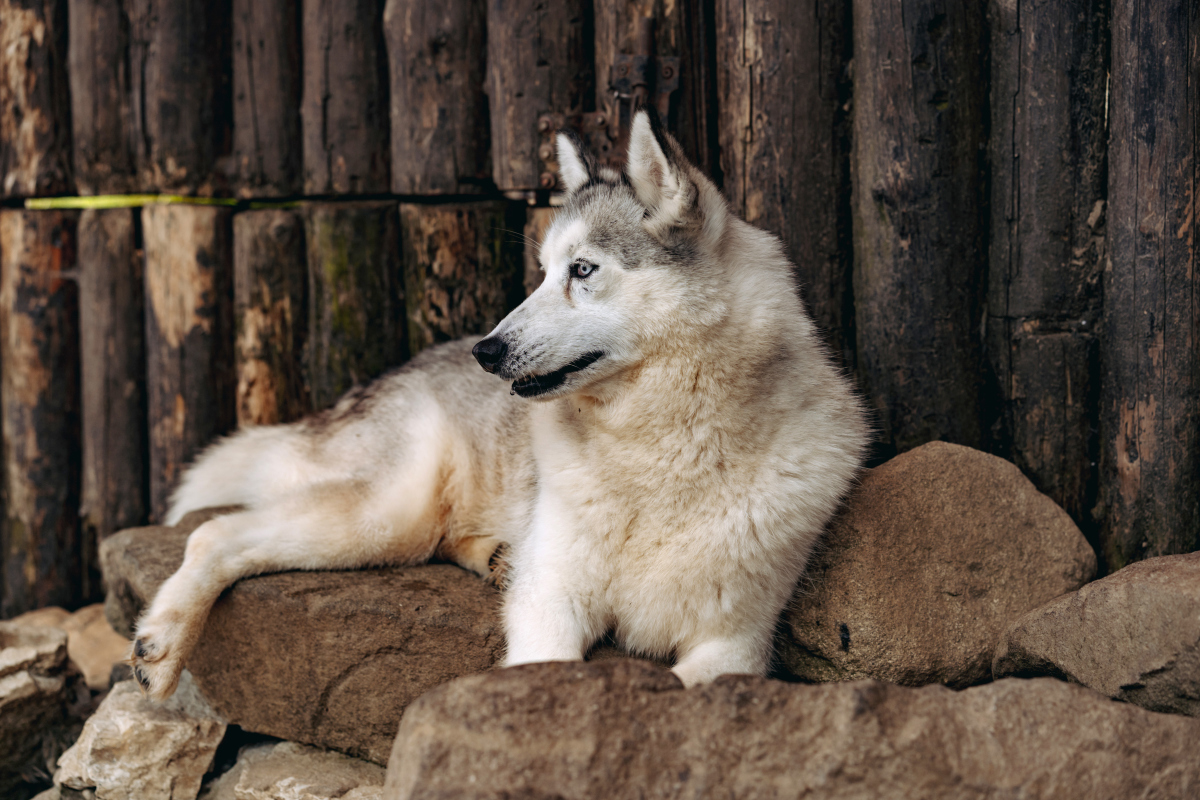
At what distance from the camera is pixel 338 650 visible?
3.75 meters

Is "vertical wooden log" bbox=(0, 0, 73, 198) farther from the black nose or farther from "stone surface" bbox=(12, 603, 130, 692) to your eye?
the black nose

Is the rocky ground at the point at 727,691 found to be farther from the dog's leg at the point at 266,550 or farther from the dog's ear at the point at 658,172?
the dog's ear at the point at 658,172

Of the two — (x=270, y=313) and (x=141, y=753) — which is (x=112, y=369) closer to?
(x=270, y=313)

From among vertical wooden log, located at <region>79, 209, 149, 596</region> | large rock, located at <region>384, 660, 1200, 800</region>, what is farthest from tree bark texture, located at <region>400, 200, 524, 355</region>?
large rock, located at <region>384, 660, 1200, 800</region>

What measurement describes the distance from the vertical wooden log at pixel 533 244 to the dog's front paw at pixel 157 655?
86.2 inches

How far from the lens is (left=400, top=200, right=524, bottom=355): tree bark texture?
4.94 m

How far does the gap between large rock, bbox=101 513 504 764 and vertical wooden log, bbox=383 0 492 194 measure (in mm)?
2052

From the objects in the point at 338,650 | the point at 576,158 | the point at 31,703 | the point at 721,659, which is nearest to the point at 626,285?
the point at 576,158

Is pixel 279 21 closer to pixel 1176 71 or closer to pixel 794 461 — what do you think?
pixel 794 461

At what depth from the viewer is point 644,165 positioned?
3426 millimetres

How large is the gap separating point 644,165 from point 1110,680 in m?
2.29

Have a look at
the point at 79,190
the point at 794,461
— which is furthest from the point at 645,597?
the point at 79,190

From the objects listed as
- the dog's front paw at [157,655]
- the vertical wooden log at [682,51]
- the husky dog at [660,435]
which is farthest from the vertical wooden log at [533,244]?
the dog's front paw at [157,655]

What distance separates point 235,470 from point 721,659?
2.68 metres
